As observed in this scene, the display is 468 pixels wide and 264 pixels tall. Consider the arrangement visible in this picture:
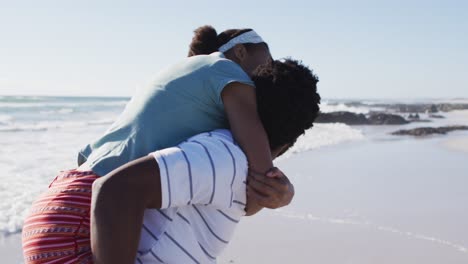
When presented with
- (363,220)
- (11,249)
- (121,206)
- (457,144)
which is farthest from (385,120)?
(121,206)

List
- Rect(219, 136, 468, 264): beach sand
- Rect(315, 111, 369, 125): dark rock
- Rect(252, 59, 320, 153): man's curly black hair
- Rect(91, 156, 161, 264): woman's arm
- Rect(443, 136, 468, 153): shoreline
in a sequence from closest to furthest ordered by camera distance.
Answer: Rect(91, 156, 161, 264): woman's arm → Rect(252, 59, 320, 153): man's curly black hair → Rect(219, 136, 468, 264): beach sand → Rect(443, 136, 468, 153): shoreline → Rect(315, 111, 369, 125): dark rock

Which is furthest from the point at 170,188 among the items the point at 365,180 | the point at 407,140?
the point at 407,140

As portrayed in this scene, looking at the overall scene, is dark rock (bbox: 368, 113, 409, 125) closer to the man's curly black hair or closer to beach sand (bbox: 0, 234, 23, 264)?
beach sand (bbox: 0, 234, 23, 264)

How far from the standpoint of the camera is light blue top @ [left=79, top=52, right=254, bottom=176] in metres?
1.88

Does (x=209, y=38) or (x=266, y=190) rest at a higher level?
(x=209, y=38)

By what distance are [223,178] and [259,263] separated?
3.97m

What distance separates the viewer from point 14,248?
5957 mm

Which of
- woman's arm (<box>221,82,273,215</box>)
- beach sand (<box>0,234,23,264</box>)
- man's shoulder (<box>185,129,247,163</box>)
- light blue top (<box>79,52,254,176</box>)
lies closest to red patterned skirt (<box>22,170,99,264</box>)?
light blue top (<box>79,52,254,176</box>)

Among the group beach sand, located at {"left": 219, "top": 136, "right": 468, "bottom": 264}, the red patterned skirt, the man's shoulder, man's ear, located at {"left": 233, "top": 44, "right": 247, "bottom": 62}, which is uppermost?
man's ear, located at {"left": 233, "top": 44, "right": 247, "bottom": 62}

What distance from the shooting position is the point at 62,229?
1.73 meters

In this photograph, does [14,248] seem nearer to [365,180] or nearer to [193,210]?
[193,210]

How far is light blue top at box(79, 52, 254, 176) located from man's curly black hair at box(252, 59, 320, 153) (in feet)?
0.27

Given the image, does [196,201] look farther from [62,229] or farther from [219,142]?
[62,229]

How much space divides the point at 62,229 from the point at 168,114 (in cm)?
52
